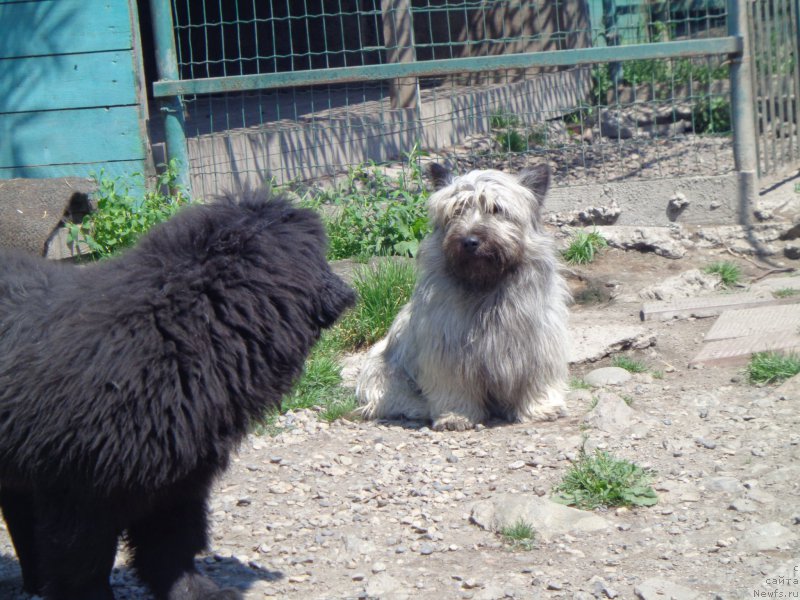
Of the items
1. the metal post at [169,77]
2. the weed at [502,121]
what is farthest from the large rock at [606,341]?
the metal post at [169,77]

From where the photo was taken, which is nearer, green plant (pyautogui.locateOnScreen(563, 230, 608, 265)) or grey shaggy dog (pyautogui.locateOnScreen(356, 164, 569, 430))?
grey shaggy dog (pyautogui.locateOnScreen(356, 164, 569, 430))

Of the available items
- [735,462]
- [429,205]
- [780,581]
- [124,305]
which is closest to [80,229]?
[429,205]

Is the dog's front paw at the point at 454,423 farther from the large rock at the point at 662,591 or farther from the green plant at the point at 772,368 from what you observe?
the large rock at the point at 662,591

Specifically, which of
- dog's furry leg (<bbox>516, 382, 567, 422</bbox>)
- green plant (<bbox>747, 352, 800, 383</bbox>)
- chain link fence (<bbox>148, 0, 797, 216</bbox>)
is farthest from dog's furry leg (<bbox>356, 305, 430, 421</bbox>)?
chain link fence (<bbox>148, 0, 797, 216</bbox>)

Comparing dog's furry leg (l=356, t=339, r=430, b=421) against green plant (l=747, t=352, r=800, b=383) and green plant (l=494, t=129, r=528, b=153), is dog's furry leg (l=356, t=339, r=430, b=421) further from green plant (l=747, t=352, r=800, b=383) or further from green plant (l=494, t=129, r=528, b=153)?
green plant (l=494, t=129, r=528, b=153)

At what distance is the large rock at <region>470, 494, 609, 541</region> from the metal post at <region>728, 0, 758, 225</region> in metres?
4.75

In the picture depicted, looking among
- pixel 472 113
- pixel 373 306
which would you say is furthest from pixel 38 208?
pixel 472 113

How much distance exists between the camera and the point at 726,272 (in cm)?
699

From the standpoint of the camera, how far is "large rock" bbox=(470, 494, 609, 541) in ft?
12.1

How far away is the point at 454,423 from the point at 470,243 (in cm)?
100

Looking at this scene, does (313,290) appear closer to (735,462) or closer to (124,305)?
(124,305)

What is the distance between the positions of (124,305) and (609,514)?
2161 mm

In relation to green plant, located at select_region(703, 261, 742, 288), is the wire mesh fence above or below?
above

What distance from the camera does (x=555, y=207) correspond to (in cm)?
803
